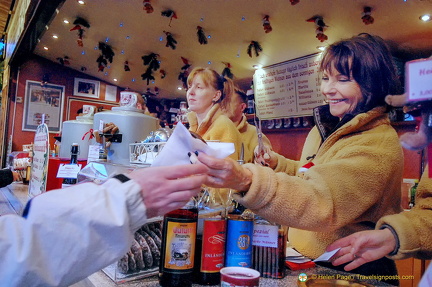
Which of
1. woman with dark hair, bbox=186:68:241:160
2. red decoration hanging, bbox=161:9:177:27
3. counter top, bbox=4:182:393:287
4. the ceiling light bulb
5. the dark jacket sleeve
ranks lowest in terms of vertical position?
counter top, bbox=4:182:393:287

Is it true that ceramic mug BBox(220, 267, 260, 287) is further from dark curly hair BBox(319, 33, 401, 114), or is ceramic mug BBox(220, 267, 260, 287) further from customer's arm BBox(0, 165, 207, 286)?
dark curly hair BBox(319, 33, 401, 114)

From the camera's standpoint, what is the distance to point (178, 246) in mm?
816

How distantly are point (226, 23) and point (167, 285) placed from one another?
3.01 m

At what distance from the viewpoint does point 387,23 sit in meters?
2.68

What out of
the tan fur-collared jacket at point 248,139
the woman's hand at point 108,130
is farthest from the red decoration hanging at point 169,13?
the woman's hand at point 108,130

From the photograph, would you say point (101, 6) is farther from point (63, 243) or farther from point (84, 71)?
point (63, 243)

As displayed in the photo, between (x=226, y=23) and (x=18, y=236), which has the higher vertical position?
(x=226, y=23)

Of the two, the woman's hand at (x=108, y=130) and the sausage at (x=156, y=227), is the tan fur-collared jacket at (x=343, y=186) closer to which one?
the sausage at (x=156, y=227)

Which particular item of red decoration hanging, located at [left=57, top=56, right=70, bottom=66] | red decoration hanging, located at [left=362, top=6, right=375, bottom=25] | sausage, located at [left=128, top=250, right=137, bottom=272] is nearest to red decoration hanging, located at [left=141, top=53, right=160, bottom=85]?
red decoration hanging, located at [left=57, top=56, right=70, bottom=66]

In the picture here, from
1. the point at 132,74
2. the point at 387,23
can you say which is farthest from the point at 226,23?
the point at 132,74

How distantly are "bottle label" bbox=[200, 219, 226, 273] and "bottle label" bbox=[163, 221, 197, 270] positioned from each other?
5cm

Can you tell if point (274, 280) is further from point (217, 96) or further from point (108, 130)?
point (217, 96)

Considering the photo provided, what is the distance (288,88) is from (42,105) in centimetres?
483

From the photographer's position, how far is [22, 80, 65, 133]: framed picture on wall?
20.5ft
